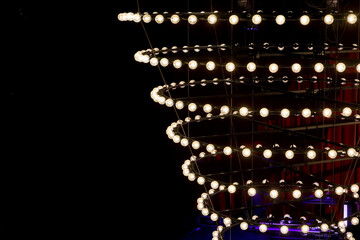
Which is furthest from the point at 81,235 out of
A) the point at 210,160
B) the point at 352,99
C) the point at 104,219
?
the point at 352,99

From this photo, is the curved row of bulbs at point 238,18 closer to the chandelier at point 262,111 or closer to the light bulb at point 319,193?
the chandelier at point 262,111

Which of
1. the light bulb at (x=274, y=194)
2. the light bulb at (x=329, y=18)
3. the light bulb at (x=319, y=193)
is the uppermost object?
the light bulb at (x=329, y=18)

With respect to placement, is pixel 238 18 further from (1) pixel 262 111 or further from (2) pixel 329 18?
(1) pixel 262 111

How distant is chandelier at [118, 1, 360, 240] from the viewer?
1779 mm

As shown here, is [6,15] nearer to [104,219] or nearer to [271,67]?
[104,219]

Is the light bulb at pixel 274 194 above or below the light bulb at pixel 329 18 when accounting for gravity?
below

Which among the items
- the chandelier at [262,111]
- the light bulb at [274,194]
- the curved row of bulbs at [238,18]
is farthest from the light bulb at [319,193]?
the curved row of bulbs at [238,18]

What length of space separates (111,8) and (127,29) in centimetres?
32

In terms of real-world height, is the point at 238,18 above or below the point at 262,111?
above

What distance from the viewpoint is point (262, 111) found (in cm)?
183

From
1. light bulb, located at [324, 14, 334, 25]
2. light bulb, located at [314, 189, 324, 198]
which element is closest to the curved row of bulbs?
light bulb, located at [324, 14, 334, 25]

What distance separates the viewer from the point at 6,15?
403 cm

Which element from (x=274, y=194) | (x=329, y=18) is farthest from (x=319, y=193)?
(x=329, y=18)

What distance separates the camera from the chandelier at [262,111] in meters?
1.78
